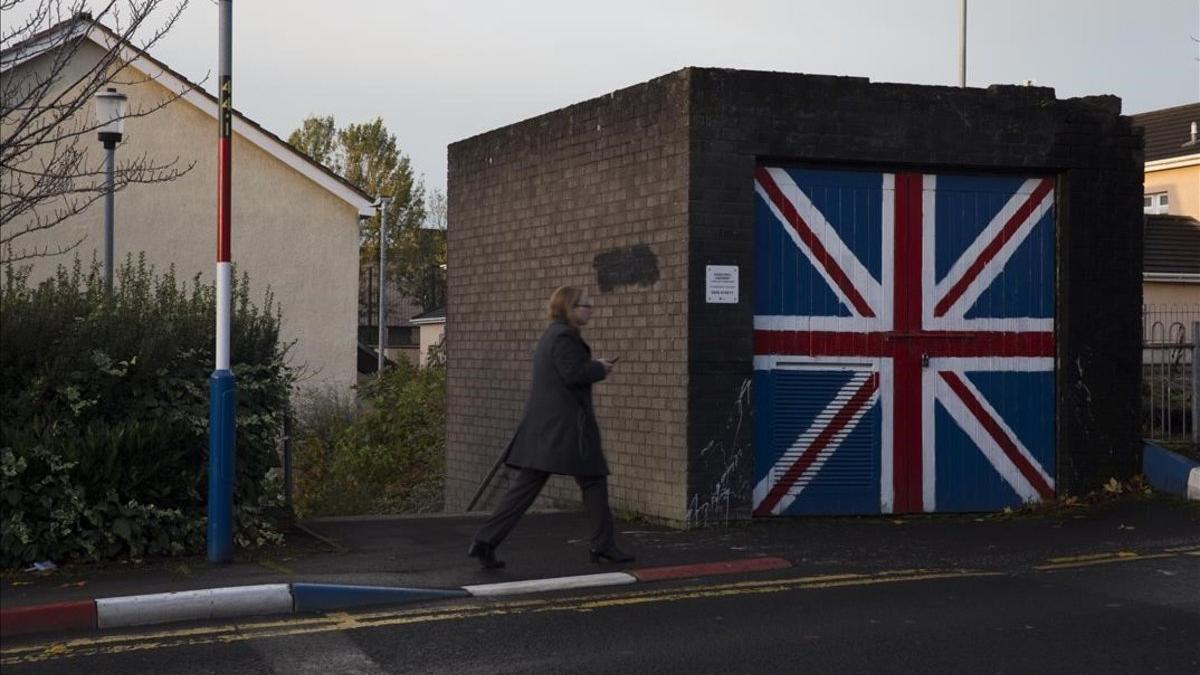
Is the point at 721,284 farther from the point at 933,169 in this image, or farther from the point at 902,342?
the point at 933,169

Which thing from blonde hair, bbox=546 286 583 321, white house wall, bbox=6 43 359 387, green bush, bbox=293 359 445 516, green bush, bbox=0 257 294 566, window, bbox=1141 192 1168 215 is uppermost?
window, bbox=1141 192 1168 215

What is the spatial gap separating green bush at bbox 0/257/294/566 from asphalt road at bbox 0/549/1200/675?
187cm

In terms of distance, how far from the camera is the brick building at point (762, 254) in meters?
11.6

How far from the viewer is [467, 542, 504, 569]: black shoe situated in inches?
360

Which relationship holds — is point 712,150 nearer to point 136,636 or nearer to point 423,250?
point 136,636

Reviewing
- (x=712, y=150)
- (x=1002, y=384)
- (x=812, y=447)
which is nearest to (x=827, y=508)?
(x=812, y=447)

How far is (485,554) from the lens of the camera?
9.18 metres

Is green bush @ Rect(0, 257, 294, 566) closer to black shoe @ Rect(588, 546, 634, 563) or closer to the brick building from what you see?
black shoe @ Rect(588, 546, 634, 563)

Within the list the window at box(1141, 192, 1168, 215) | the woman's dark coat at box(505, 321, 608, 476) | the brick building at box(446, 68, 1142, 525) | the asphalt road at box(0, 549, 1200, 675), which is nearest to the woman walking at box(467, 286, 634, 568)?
the woman's dark coat at box(505, 321, 608, 476)

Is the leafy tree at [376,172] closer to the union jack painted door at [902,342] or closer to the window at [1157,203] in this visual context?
the window at [1157,203]

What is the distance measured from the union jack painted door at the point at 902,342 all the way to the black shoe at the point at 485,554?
325 cm

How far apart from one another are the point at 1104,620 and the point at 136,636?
5.15 metres

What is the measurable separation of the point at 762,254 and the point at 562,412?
336 cm

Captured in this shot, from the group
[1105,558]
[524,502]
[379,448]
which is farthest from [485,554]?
[379,448]
